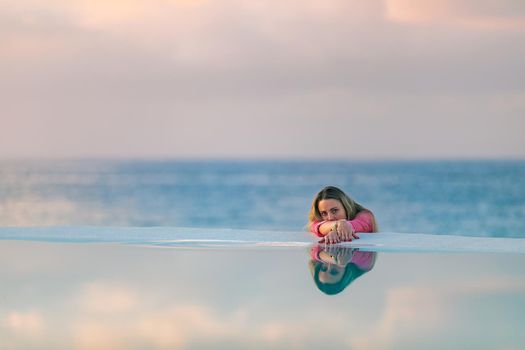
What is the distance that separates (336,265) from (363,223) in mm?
837

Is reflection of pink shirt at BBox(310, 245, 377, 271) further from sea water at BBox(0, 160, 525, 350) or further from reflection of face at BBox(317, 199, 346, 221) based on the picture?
reflection of face at BBox(317, 199, 346, 221)

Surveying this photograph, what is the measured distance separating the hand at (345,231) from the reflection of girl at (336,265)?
0.31ft

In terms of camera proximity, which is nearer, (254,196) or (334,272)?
(334,272)

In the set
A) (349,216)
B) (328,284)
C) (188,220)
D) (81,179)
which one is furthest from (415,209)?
(328,284)

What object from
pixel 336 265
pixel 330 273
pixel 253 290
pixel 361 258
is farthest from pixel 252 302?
pixel 361 258

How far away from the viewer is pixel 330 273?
2.18 meters

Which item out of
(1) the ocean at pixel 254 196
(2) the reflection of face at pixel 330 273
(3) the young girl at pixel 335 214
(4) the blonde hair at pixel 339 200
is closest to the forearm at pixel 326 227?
(3) the young girl at pixel 335 214

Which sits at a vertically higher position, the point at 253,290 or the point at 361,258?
the point at 361,258

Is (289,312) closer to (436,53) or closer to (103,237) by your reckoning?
(103,237)

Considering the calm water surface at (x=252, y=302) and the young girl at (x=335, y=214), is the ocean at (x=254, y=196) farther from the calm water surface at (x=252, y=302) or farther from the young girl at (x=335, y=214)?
the calm water surface at (x=252, y=302)

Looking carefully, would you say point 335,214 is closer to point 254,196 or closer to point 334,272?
point 334,272

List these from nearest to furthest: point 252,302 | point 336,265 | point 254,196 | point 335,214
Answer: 1. point 252,302
2. point 336,265
3. point 335,214
4. point 254,196

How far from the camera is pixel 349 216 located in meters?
3.25

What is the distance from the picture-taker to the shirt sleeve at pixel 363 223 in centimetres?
311
